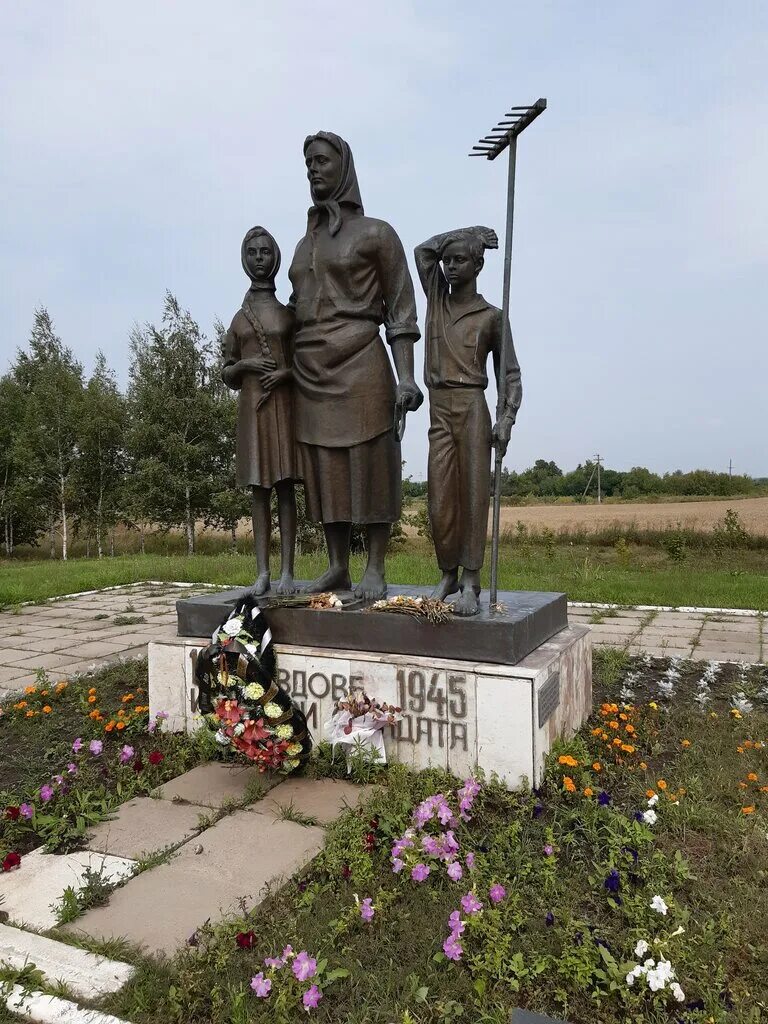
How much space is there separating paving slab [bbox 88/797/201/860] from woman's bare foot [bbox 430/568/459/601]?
1324 mm

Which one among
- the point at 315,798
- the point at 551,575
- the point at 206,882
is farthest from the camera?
the point at 551,575

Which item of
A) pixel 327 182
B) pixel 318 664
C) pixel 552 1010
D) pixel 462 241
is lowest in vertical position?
pixel 552 1010

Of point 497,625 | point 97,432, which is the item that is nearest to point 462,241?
point 497,625

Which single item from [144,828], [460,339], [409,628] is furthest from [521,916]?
[460,339]

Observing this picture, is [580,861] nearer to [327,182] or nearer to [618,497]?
[327,182]

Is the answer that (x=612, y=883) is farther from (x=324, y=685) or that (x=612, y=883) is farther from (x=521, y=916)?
(x=324, y=685)

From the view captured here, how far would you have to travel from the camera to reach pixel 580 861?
7.29 feet

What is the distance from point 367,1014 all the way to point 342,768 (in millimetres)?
1391

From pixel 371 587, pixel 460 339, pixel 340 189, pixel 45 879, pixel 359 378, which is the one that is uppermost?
pixel 340 189

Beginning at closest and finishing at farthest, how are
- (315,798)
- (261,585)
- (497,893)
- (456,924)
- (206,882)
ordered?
(456,924), (497,893), (206,882), (315,798), (261,585)

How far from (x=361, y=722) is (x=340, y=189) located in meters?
2.43

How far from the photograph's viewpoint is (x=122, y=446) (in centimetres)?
1981

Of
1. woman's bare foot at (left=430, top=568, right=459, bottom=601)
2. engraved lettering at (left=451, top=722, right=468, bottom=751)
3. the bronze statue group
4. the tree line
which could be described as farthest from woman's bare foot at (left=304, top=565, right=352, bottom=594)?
the tree line

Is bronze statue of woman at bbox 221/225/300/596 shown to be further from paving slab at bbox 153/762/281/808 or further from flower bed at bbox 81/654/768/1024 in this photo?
flower bed at bbox 81/654/768/1024
